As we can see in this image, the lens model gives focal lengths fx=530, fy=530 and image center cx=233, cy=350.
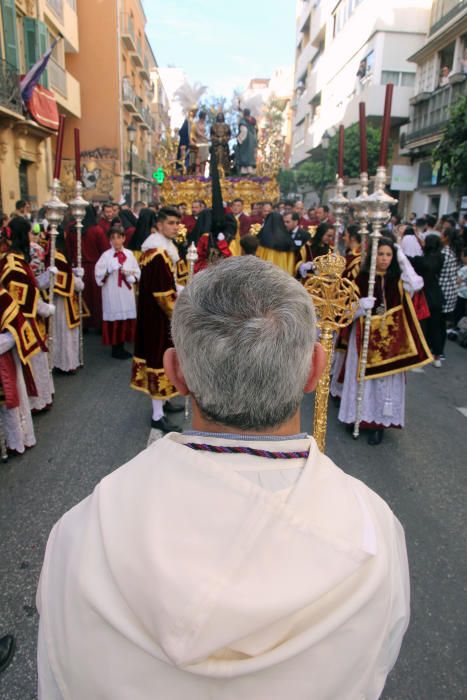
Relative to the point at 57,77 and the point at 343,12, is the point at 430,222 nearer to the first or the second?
the point at 57,77

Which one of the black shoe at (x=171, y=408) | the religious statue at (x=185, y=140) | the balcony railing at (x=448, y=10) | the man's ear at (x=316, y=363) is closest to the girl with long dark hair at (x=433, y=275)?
the black shoe at (x=171, y=408)

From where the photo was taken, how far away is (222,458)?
2.97 ft

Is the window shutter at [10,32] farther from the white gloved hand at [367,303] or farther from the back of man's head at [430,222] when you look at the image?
the white gloved hand at [367,303]

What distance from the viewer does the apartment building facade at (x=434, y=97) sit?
751 inches

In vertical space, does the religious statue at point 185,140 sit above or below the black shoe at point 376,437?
above

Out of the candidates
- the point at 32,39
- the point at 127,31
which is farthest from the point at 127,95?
the point at 32,39

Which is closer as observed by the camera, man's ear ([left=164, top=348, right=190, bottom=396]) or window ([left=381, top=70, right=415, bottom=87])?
man's ear ([left=164, top=348, right=190, bottom=396])

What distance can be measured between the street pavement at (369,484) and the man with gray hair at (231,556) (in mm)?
138

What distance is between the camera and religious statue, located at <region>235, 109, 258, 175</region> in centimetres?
1319

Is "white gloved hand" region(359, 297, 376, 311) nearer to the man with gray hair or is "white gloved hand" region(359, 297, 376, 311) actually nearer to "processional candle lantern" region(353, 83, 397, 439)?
"processional candle lantern" region(353, 83, 397, 439)

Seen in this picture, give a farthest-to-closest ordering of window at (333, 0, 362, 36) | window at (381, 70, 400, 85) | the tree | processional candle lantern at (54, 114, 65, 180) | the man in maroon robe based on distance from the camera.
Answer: window at (333, 0, 362, 36) → window at (381, 70, 400, 85) → the tree → the man in maroon robe → processional candle lantern at (54, 114, 65, 180)

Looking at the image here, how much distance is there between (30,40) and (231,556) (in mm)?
17164

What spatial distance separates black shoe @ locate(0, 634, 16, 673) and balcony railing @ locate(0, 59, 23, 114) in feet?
42.7

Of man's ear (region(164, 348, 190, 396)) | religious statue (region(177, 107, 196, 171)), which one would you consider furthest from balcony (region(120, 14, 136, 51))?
man's ear (region(164, 348, 190, 396))
